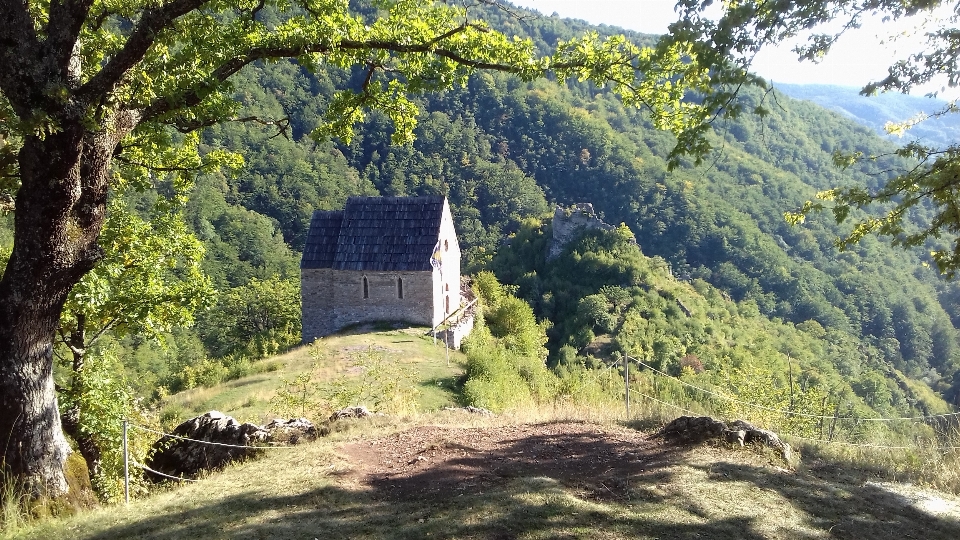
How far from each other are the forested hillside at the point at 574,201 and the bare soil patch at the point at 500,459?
2098 cm

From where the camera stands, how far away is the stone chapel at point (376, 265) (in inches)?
993

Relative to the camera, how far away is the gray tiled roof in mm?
25328

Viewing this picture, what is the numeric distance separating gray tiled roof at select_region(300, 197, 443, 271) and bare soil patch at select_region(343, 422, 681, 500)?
17025 millimetres

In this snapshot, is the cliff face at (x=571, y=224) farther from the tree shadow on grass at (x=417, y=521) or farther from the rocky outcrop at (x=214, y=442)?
the tree shadow on grass at (x=417, y=521)

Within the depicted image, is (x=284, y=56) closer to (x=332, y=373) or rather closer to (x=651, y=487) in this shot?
(x=651, y=487)

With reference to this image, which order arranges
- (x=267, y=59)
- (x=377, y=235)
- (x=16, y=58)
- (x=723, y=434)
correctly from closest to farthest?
1. (x=16, y=58)
2. (x=267, y=59)
3. (x=723, y=434)
4. (x=377, y=235)

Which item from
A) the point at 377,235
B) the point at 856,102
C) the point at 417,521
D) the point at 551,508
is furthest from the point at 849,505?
the point at 856,102

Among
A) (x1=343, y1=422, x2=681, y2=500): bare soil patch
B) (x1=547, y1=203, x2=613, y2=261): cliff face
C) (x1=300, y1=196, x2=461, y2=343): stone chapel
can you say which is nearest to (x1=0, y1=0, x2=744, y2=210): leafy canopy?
(x1=343, y1=422, x2=681, y2=500): bare soil patch

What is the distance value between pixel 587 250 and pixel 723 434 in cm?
3518

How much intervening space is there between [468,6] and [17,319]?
15.9 feet

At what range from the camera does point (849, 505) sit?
18.9 feet

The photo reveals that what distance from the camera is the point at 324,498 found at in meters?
5.65

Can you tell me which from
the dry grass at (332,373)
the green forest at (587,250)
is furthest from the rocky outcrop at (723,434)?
the dry grass at (332,373)

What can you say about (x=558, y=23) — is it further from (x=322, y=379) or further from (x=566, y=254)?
(x=322, y=379)
